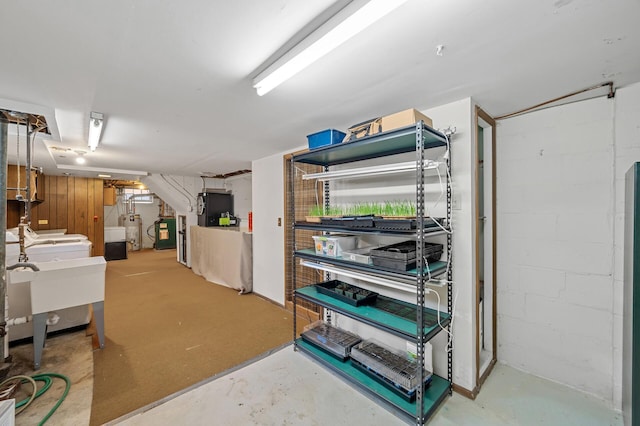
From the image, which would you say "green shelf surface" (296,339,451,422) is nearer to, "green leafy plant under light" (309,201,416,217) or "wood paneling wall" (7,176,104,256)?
"green leafy plant under light" (309,201,416,217)

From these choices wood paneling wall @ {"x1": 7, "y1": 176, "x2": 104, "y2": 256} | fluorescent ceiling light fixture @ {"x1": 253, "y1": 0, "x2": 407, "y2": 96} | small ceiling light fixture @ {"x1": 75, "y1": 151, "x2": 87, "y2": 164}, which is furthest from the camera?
wood paneling wall @ {"x1": 7, "y1": 176, "x2": 104, "y2": 256}

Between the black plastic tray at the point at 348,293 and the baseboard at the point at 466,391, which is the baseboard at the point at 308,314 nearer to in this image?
the black plastic tray at the point at 348,293

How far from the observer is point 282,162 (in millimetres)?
3467

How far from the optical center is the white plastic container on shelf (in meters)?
2.09

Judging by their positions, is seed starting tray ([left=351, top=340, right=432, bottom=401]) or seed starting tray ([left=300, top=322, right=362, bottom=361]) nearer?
seed starting tray ([left=351, top=340, right=432, bottom=401])

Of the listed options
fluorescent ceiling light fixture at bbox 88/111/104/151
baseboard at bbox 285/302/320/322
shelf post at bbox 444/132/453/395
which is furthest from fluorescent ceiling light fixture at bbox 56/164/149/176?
shelf post at bbox 444/132/453/395

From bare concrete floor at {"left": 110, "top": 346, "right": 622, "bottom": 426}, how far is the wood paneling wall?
5.64m

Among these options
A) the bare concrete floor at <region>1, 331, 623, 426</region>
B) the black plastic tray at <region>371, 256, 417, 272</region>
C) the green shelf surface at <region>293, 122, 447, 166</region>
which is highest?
the green shelf surface at <region>293, 122, 447, 166</region>

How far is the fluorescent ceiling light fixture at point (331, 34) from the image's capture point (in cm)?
92

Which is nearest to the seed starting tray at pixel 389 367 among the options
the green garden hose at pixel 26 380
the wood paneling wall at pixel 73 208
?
the green garden hose at pixel 26 380

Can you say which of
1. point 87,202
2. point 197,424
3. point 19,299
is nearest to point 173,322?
point 19,299

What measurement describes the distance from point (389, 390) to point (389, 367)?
0.14 meters

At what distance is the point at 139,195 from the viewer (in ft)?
28.8

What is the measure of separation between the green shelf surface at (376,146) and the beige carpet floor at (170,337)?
1.87 metres
